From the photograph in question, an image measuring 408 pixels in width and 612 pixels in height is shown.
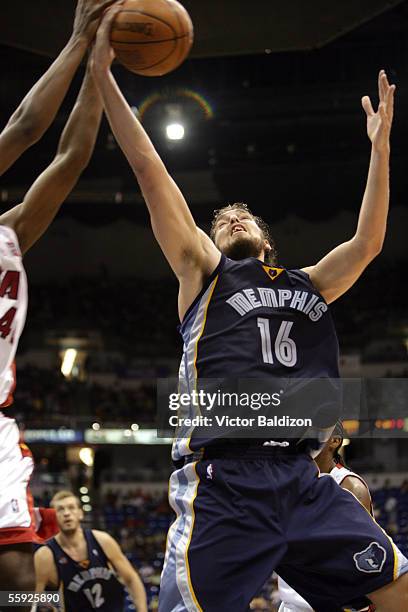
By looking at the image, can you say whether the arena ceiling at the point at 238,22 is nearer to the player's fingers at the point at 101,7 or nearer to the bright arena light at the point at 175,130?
the bright arena light at the point at 175,130

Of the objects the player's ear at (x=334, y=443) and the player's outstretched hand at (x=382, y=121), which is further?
the player's ear at (x=334, y=443)

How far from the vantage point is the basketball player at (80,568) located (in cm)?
677

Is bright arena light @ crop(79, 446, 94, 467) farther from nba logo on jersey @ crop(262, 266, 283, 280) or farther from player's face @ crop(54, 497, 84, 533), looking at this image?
nba logo on jersey @ crop(262, 266, 283, 280)

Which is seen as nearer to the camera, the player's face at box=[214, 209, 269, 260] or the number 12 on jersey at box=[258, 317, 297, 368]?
the number 12 on jersey at box=[258, 317, 297, 368]

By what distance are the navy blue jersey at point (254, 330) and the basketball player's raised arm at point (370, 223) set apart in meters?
0.19

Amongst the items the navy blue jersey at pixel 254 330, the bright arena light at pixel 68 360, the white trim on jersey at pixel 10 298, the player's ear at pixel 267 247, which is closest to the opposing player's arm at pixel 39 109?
the white trim on jersey at pixel 10 298

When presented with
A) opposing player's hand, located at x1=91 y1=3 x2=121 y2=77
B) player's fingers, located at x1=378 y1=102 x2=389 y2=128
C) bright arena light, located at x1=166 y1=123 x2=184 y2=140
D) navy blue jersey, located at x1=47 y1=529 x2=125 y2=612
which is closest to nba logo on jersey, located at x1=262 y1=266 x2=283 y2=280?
player's fingers, located at x1=378 y1=102 x2=389 y2=128

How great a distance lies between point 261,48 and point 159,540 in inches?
368

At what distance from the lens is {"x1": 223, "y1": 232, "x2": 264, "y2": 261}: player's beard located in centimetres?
378

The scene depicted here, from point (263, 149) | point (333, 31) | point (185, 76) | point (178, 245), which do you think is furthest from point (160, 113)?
point (178, 245)

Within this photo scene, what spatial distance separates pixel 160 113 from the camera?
16109 millimetres

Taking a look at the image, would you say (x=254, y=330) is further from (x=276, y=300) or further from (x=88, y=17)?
(x=88, y=17)

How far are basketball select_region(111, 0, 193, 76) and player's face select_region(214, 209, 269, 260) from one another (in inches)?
27.7

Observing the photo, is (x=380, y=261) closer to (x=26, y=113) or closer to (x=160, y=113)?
(x=160, y=113)
